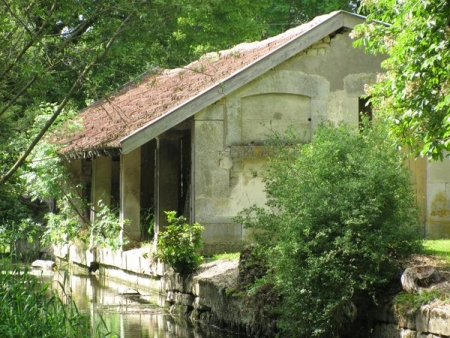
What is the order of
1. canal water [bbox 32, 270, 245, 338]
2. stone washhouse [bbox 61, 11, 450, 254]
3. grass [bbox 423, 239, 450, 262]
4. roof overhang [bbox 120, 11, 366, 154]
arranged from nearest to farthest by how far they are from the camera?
grass [bbox 423, 239, 450, 262] < canal water [bbox 32, 270, 245, 338] < roof overhang [bbox 120, 11, 366, 154] < stone washhouse [bbox 61, 11, 450, 254]

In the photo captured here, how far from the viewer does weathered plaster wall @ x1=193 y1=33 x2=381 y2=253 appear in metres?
18.6

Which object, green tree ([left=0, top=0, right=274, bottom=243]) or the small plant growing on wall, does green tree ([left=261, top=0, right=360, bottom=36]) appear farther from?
green tree ([left=0, top=0, right=274, bottom=243])

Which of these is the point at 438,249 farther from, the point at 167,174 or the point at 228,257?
the point at 167,174

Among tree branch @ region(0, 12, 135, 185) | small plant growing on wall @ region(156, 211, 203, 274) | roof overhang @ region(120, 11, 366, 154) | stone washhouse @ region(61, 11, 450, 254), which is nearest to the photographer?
tree branch @ region(0, 12, 135, 185)

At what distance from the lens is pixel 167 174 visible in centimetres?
2019

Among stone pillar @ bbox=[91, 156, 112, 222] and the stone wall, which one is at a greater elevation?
stone pillar @ bbox=[91, 156, 112, 222]

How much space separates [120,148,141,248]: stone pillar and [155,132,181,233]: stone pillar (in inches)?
17.7

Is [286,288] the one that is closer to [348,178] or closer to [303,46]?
[348,178]

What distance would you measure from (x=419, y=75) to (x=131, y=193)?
865 cm

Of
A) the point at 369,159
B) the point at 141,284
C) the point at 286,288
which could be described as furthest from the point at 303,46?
the point at 286,288

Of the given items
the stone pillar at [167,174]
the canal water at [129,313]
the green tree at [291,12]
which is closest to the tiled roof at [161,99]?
the stone pillar at [167,174]

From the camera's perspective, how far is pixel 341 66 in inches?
757

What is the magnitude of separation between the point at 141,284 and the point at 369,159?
24.4 feet

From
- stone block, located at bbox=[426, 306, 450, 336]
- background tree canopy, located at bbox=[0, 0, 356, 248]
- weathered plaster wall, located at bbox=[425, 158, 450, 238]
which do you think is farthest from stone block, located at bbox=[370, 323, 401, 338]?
weathered plaster wall, located at bbox=[425, 158, 450, 238]
